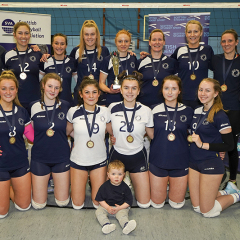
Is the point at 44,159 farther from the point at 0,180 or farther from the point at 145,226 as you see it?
the point at 145,226

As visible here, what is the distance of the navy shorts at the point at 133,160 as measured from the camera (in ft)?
12.6

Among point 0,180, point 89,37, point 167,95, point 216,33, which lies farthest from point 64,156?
point 216,33

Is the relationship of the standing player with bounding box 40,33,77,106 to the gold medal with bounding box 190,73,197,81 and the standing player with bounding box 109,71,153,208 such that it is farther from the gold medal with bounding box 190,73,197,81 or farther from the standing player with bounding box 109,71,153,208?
the gold medal with bounding box 190,73,197,81

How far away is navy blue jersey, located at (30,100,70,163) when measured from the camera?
12.5 ft

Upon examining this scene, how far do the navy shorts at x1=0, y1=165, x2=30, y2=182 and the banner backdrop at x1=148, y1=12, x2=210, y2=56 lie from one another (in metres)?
6.04

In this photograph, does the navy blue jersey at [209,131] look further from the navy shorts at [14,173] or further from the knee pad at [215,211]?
the navy shorts at [14,173]

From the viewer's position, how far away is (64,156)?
3.90 m

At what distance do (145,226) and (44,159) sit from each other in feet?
5.30

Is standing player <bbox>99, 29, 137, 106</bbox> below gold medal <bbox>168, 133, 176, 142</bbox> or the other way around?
the other way around

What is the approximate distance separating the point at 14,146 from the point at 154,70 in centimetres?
239

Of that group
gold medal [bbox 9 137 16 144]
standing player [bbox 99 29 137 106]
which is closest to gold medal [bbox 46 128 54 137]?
gold medal [bbox 9 137 16 144]

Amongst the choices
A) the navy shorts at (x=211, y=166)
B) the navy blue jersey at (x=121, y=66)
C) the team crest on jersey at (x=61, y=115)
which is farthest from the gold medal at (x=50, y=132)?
the navy shorts at (x=211, y=166)

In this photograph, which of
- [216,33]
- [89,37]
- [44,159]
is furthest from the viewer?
[216,33]

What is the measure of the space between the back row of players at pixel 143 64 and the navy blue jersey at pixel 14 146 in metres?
0.71
